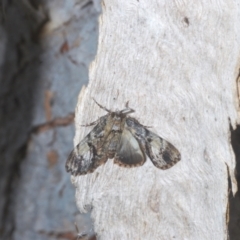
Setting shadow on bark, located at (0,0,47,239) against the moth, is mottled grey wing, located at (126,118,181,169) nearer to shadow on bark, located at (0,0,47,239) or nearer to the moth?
the moth

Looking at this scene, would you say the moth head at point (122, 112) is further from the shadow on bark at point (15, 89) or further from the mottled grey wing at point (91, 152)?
the shadow on bark at point (15, 89)

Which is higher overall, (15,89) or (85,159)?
(15,89)

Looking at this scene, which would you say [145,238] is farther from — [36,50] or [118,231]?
[36,50]

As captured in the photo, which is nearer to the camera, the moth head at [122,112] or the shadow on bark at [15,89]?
the moth head at [122,112]

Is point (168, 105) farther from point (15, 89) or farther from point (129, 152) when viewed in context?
point (15, 89)

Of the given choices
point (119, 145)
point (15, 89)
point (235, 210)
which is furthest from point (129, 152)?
point (15, 89)

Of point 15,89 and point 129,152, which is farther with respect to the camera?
point 15,89

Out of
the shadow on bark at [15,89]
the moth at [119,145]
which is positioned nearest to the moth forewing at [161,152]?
the moth at [119,145]

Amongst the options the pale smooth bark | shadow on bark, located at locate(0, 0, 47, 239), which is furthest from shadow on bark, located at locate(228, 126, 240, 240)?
shadow on bark, located at locate(0, 0, 47, 239)
